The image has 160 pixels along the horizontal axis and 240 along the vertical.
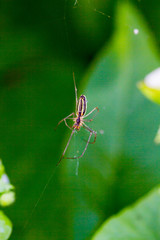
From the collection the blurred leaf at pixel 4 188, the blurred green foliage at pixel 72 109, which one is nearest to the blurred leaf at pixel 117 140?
the blurred green foliage at pixel 72 109

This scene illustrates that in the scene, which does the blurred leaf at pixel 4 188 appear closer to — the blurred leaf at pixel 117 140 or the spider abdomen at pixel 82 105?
the blurred leaf at pixel 117 140

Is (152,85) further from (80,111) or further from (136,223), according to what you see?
(80,111)

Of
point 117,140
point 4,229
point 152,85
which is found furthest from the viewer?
point 117,140

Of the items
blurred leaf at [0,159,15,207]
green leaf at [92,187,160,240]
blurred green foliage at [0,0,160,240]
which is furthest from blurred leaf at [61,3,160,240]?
blurred leaf at [0,159,15,207]

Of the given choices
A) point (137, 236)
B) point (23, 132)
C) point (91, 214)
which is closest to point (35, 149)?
point (23, 132)

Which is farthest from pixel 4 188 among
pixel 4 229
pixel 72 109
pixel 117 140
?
pixel 72 109

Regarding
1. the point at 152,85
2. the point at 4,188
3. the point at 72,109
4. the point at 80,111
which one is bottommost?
the point at 72,109

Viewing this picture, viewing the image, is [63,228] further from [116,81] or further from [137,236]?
[116,81]
